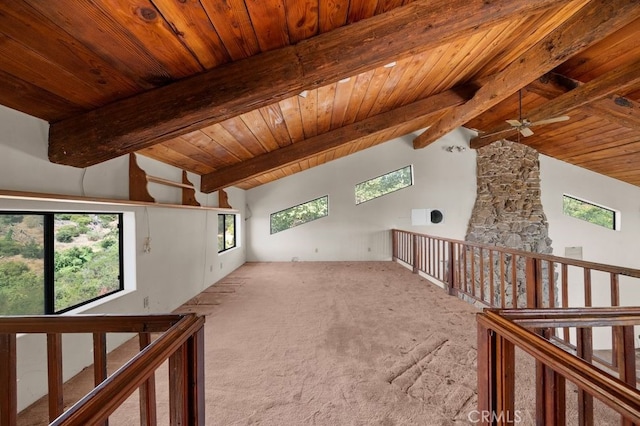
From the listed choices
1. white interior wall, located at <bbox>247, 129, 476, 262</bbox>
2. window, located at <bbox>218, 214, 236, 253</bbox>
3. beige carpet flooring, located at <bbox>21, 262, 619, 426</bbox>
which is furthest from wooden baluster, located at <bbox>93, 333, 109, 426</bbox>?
white interior wall, located at <bbox>247, 129, 476, 262</bbox>

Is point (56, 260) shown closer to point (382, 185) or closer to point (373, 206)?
point (373, 206)

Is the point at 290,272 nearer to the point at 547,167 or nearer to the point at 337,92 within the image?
the point at 337,92

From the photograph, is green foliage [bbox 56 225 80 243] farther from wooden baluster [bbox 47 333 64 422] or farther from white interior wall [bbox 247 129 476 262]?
white interior wall [bbox 247 129 476 262]

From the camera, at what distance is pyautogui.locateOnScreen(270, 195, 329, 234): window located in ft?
22.5

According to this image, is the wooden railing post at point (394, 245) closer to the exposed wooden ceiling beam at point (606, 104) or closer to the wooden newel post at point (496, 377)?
the exposed wooden ceiling beam at point (606, 104)

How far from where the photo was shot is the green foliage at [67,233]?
2041 millimetres

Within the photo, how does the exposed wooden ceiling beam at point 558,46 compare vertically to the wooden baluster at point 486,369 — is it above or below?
above

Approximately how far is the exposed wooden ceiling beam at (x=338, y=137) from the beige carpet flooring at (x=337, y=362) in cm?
188

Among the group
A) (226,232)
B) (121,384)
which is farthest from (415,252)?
(121,384)

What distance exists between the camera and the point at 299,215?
22.6ft

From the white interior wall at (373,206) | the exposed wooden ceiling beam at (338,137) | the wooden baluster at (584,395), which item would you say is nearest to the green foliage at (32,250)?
the exposed wooden ceiling beam at (338,137)

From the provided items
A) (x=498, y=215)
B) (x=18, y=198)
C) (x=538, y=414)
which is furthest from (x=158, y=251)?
(x=498, y=215)

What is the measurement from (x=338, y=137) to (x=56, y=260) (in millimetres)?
3288

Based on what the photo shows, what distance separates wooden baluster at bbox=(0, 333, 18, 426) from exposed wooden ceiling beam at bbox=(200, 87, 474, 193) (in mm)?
3187
